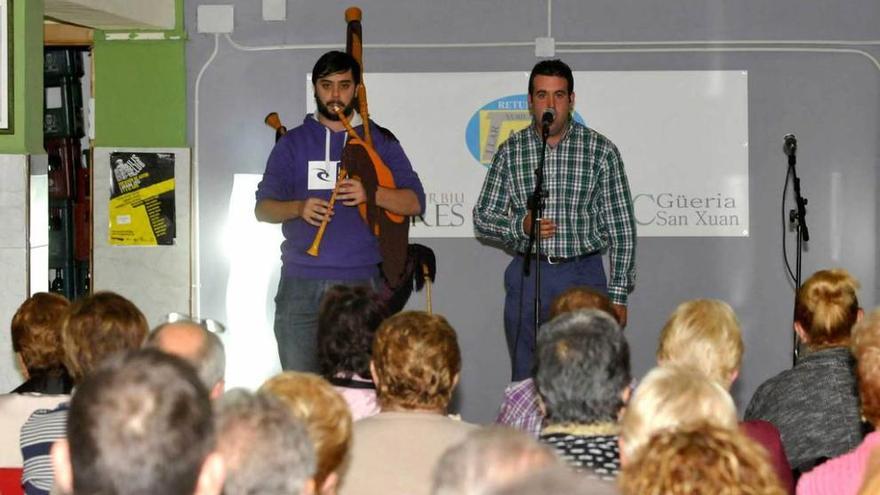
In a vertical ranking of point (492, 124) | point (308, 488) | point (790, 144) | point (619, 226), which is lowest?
point (308, 488)

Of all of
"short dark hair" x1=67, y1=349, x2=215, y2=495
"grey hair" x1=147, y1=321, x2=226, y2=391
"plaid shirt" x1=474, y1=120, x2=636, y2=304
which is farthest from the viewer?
"plaid shirt" x1=474, y1=120, x2=636, y2=304

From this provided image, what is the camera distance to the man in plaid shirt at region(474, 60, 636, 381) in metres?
5.71

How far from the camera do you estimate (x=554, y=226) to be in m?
5.50

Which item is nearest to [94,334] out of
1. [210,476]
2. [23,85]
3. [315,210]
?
[315,210]

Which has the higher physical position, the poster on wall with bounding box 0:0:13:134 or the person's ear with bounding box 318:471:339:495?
the poster on wall with bounding box 0:0:13:134

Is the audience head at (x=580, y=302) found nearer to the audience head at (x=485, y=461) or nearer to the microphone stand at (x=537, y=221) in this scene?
the microphone stand at (x=537, y=221)

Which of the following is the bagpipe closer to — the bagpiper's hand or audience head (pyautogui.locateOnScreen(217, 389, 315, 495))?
the bagpiper's hand

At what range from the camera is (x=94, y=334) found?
341 cm

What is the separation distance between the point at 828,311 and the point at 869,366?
4.04ft

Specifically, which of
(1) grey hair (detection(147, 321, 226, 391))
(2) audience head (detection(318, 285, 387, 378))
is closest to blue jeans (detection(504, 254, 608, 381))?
(2) audience head (detection(318, 285, 387, 378))

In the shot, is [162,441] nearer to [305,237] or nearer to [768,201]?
[305,237]

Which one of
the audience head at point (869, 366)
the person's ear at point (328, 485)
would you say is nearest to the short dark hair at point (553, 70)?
the audience head at point (869, 366)

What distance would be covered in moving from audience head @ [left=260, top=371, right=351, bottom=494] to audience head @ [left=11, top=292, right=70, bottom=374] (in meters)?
1.58

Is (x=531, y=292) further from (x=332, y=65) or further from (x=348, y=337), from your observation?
(x=348, y=337)
